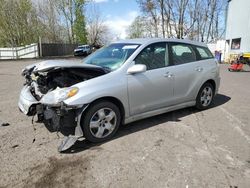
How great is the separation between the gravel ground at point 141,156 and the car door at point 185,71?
0.55 m

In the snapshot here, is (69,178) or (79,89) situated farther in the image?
(79,89)

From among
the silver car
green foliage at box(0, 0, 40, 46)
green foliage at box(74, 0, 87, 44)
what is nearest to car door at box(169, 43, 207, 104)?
the silver car

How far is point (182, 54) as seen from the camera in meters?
5.25

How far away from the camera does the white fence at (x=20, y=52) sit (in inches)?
1099

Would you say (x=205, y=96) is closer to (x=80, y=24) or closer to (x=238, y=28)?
(x=238, y=28)

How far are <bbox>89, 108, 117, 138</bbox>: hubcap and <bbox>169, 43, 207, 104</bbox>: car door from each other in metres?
1.62

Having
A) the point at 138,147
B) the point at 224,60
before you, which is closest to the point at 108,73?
the point at 138,147

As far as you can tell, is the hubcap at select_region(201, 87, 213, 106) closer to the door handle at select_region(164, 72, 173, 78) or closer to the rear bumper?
the door handle at select_region(164, 72, 173, 78)

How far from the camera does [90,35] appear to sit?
162 feet

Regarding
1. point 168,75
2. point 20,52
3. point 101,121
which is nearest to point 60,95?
point 101,121

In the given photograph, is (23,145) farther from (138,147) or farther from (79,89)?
(138,147)

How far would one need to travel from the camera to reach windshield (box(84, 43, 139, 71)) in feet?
14.4

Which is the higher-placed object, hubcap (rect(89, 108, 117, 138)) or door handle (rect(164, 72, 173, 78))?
door handle (rect(164, 72, 173, 78))

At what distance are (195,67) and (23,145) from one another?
3.81 metres
